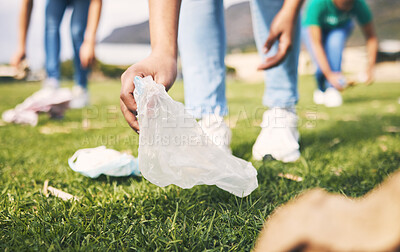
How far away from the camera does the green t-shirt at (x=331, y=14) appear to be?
10.6 ft

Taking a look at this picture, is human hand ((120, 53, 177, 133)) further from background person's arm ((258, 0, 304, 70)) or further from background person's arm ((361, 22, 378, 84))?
background person's arm ((361, 22, 378, 84))

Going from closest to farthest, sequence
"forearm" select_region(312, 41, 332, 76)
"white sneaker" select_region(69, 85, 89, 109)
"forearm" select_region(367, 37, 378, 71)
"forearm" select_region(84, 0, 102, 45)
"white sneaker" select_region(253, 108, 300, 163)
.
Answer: "white sneaker" select_region(253, 108, 300, 163) → "forearm" select_region(84, 0, 102, 45) → "forearm" select_region(312, 41, 332, 76) → "forearm" select_region(367, 37, 378, 71) → "white sneaker" select_region(69, 85, 89, 109)

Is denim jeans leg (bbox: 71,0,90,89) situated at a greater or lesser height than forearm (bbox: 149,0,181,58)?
greater

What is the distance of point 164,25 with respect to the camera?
3.04ft

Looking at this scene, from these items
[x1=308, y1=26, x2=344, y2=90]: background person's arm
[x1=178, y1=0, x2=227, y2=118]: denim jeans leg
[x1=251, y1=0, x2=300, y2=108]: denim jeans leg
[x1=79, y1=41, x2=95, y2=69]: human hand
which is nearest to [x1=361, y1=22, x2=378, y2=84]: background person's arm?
[x1=308, y1=26, x2=344, y2=90]: background person's arm

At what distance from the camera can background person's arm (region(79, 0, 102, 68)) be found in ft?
7.91

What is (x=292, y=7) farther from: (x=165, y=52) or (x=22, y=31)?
(x=22, y=31)

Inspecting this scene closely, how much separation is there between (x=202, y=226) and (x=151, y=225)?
16 cm

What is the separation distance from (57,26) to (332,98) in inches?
145

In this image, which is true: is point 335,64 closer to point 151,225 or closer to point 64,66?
point 151,225

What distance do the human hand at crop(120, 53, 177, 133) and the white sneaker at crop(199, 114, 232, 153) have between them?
0.59m

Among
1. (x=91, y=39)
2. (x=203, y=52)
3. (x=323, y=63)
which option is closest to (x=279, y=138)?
(x=203, y=52)

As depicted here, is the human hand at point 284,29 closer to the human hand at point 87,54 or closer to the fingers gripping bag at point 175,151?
the fingers gripping bag at point 175,151

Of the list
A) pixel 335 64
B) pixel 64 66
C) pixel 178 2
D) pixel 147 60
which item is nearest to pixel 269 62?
pixel 178 2
